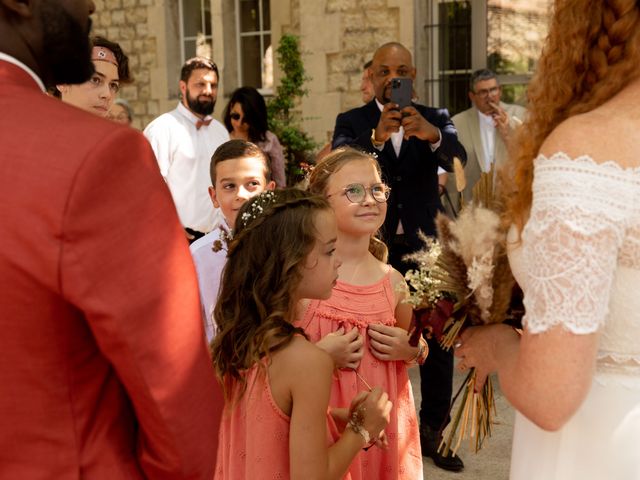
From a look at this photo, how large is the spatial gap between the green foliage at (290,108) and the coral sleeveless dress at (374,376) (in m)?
5.64

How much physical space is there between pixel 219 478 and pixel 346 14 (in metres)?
6.76

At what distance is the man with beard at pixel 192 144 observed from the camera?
6.23 m

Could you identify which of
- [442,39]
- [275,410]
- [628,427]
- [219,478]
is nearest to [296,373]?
[275,410]

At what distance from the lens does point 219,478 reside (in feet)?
9.37

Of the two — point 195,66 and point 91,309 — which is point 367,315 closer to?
point 91,309

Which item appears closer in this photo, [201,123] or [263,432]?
[263,432]

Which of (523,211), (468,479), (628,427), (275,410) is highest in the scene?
(523,211)

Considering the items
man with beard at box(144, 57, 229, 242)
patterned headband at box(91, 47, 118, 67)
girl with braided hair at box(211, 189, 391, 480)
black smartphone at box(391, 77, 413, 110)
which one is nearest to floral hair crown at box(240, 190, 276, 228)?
girl with braided hair at box(211, 189, 391, 480)

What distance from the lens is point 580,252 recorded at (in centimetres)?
158

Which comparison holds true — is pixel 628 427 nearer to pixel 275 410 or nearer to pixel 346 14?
pixel 275 410

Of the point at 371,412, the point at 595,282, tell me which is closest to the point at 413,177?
the point at 371,412

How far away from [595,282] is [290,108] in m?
7.94

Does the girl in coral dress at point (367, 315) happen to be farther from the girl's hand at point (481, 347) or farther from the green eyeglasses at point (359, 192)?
A: the girl's hand at point (481, 347)

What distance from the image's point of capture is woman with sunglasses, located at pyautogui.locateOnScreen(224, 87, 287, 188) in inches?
294
